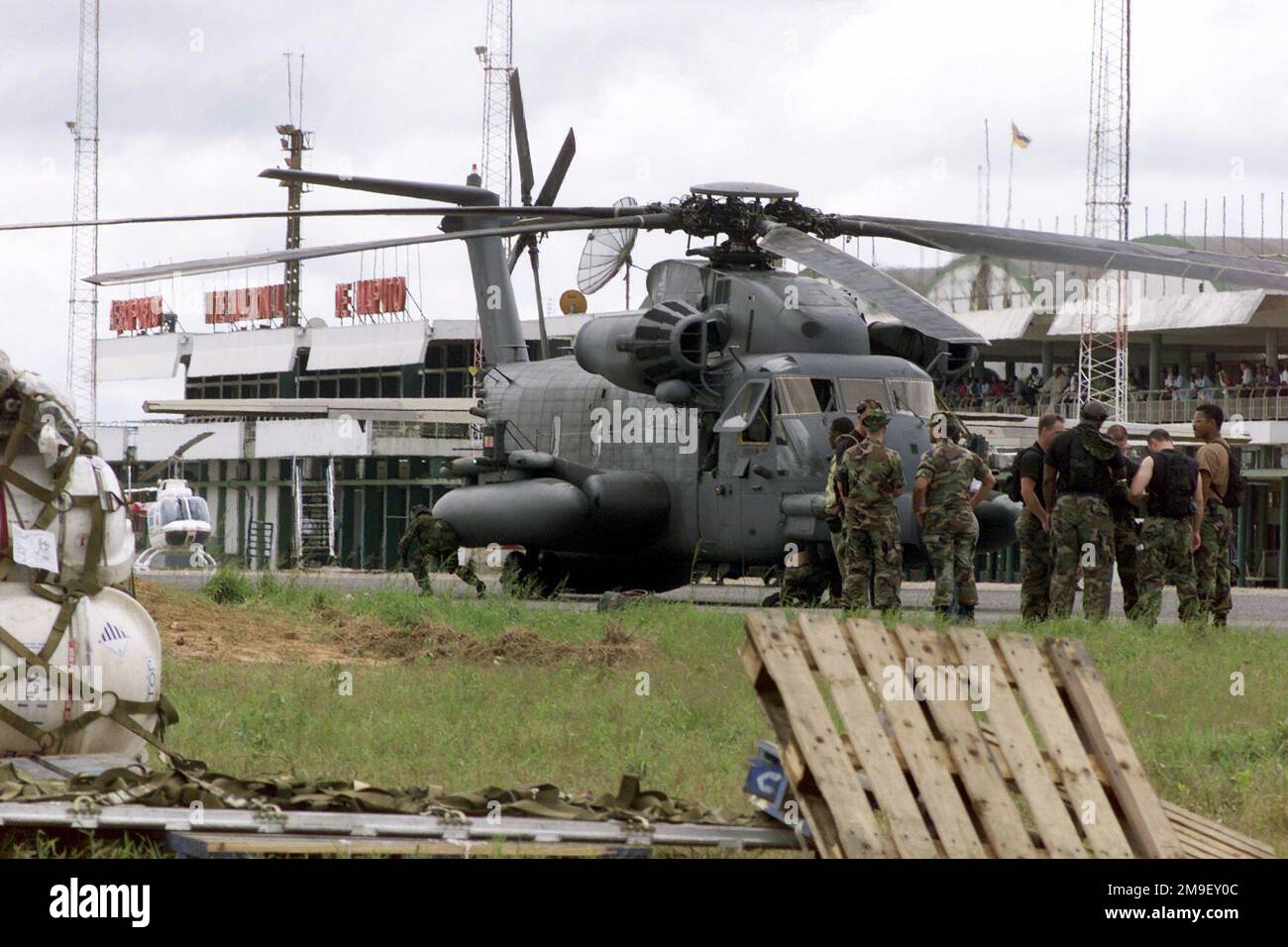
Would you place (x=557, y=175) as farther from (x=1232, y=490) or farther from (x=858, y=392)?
A: (x=1232, y=490)

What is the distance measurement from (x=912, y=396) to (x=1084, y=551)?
147 inches

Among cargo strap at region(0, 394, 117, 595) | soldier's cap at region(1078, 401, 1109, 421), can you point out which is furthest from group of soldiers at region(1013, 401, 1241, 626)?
cargo strap at region(0, 394, 117, 595)

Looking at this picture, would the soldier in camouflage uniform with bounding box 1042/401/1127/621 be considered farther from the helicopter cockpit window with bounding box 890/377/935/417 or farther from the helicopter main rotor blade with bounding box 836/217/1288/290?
the helicopter cockpit window with bounding box 890/377/935/417

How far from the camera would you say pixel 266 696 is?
11711 millimetres

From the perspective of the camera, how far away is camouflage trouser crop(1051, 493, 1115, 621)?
15500mm

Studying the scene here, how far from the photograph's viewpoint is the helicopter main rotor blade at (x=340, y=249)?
16047 millimetres

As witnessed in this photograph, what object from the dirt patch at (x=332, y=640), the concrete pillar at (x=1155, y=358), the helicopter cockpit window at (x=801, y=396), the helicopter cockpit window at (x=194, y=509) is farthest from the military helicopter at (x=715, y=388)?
the concrete pillar at (x=1155, y=358)

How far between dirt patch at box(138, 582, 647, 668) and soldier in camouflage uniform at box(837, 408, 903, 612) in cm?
230

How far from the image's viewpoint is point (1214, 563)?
16375 mm
